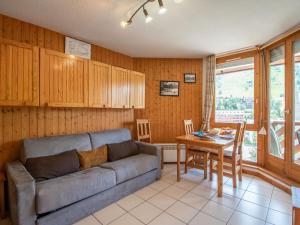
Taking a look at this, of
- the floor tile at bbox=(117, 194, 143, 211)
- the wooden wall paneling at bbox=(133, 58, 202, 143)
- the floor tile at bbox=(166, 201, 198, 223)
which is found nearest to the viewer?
the floor tile at bbox=(166, 201, 198, 223)

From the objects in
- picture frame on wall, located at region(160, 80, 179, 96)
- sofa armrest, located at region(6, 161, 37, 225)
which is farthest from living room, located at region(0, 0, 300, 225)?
picture frame on wall, located at region(160, 80, 179, 96)

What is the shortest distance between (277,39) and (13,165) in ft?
13.6

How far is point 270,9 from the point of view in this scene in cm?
202

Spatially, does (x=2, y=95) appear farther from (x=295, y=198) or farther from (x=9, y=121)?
(x=295, y=198)

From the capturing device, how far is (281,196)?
240 cm

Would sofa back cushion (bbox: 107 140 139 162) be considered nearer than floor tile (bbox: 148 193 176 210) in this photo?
No

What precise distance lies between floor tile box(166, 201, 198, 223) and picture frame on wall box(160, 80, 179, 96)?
243cm

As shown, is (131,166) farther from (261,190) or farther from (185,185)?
(261,190)

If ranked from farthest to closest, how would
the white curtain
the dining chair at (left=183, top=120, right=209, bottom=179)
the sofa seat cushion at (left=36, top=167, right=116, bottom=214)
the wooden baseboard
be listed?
the white curtain → the dining chair at (left=183, top=120, right=209, bottom=179) → the wooden baseboard → the sofa seat cushion at (left=36, top=167, right=116, bottom=214)

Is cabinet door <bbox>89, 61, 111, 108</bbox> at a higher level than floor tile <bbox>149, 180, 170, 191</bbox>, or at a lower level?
higher

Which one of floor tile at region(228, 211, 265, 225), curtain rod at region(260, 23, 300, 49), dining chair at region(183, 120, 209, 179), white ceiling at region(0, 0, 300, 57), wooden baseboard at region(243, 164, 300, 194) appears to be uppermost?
white ceiling at region(0, 0, 300, 57)

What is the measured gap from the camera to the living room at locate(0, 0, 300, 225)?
1908 millimetres

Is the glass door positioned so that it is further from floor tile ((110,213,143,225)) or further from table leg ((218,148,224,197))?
floor tile ((110,213,143,225))

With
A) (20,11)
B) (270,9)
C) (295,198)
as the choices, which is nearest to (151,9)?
(270,9)
